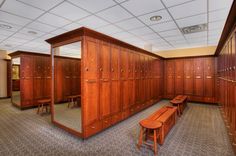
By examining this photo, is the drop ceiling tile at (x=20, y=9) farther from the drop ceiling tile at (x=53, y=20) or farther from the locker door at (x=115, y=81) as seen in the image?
the locker door at (x=115, y=81)

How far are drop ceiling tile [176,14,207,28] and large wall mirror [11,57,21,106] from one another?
6.05 m

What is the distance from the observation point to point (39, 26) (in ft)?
12.6

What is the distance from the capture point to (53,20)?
342 centimetres

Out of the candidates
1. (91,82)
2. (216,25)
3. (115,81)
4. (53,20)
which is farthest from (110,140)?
(216,25)

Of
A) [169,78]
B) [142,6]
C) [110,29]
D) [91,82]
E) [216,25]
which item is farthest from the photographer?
[169,78]

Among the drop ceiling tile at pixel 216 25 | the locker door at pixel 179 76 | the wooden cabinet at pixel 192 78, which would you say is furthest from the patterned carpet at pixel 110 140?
the locker door at pixel 179 76

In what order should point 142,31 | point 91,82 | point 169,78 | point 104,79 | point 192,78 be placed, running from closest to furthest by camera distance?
1. point 91,82
2. point 104,79
3. point 142,31
4. point 192,78
5. point 169,78

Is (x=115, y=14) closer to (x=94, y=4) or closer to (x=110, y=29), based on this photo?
(x=94, y=4)

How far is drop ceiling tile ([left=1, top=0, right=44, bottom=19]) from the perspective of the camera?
2634mm

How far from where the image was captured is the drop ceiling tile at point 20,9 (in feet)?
8.64

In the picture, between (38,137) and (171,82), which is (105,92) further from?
(171,82)

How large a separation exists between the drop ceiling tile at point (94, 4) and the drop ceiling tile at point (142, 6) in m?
0.31

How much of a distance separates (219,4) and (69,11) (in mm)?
3181

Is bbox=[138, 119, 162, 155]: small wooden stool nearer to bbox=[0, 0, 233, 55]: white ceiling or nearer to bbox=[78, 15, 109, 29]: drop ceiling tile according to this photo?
bbox=[0, 0, 233, 55]: white ceiling
